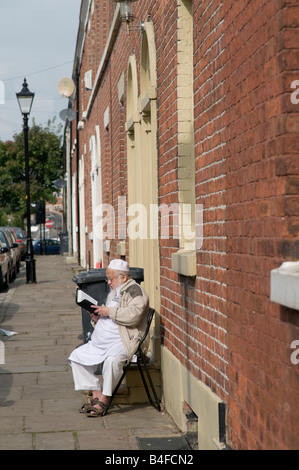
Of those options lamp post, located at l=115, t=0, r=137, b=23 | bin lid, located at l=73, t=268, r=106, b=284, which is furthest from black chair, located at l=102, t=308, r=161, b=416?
lamp post, located at l=115, t=0, r=137, b=23

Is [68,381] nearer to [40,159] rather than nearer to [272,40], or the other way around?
[272,40]

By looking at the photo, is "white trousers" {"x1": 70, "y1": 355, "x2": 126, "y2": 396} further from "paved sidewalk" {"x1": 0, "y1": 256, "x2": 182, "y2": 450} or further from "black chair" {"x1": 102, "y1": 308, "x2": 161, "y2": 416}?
"paved sidewalk" {"x1": 0, "y1": 256, "x2": 182, "y2": 450}

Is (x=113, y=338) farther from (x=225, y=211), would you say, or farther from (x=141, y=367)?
(x=225, y=211)

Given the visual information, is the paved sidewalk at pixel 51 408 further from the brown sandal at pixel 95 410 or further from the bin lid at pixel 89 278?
the bin lid at pixel 89 278

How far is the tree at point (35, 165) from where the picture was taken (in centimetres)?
5338

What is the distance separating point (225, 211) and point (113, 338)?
2.89 m

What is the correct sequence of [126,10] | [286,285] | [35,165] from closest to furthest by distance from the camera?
[286,285]
[126,10]
[35,165]

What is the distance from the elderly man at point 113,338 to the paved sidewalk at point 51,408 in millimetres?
283

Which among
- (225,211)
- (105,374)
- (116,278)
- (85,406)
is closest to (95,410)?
(85,406)

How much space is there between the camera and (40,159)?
5397 centimetres

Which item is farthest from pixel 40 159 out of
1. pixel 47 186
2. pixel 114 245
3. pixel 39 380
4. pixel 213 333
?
pixel 213 333

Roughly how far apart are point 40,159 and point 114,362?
157ft

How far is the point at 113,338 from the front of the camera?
724 centimetres

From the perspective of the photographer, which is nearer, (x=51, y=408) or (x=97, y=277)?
(x=51, y=408)
